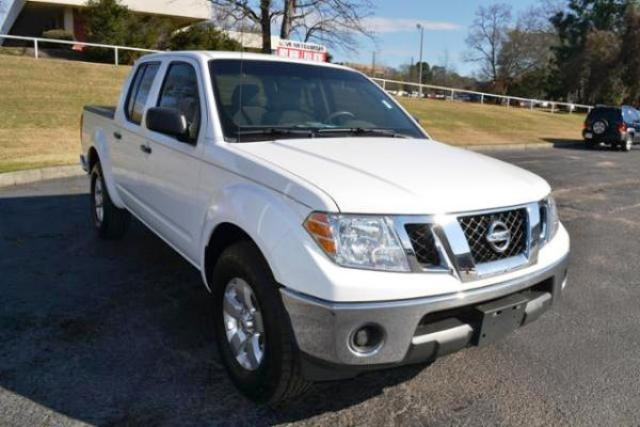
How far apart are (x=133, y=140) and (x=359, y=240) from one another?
2878mm

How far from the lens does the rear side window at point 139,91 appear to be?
4797mm

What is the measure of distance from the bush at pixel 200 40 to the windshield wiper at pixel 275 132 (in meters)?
27.3

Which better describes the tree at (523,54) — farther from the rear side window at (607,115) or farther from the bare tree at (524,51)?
the rear side window at (607,115)

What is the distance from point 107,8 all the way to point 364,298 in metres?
29.1

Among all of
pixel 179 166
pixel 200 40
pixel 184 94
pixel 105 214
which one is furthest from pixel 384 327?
pixel 200 40

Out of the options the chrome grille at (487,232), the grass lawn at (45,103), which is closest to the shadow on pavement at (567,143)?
the grass lawn at (45,103)

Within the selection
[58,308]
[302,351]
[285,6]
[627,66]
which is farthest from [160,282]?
[627,66]

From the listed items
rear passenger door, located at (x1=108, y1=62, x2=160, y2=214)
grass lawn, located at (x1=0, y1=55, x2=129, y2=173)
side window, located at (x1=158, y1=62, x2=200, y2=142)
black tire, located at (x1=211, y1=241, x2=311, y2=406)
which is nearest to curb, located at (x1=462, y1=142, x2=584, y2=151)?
grass lawn, located at (x1=0, y1=55, x2=129, y2=173)

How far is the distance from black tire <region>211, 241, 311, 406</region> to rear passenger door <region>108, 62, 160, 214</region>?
6.19 ft

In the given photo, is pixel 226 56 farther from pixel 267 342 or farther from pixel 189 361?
pixel 267 342

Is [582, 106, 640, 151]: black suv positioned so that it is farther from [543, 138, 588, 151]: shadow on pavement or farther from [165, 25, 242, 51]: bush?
[165, 25, 242, 51]: bush

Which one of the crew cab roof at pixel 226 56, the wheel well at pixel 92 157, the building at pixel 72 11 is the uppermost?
the building at pixel 72 11

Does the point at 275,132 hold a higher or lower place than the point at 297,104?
lower

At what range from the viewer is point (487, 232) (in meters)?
2.77
